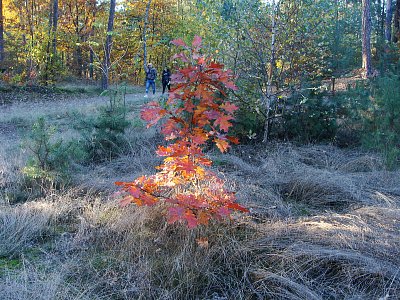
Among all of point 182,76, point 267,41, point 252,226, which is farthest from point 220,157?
point 182,76

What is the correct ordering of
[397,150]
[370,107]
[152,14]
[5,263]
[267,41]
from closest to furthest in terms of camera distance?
[5,263] → [397,150] → [370,107] → [267,41] → [152,14]

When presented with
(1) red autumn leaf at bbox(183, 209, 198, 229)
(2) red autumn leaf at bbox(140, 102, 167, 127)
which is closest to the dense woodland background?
(1) red autumn leaf at bbox(183, 209, 198, 229)

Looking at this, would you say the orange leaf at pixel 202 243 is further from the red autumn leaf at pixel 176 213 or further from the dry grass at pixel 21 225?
the dry grass at pixel 21 225

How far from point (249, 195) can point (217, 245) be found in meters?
1.17

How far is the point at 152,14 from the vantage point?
1114 inches

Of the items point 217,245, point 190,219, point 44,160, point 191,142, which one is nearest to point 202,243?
point 217,245

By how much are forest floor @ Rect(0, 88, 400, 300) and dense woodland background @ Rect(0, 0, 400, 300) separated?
0.04 feet

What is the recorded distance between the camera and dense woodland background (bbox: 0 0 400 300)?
2.94m

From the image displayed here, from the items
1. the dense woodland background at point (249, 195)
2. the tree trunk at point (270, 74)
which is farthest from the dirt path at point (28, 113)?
the tree trunk at point (270, 74)

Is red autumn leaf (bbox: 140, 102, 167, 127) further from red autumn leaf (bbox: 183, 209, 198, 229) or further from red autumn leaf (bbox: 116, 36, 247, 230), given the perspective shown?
red autumn leaf (bbox: 183, 209, 198, 229)

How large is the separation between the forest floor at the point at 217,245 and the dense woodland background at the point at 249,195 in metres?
0.01

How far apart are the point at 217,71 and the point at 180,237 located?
4.43 ft

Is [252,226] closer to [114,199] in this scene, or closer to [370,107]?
[114,199]

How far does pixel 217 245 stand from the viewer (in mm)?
3287
